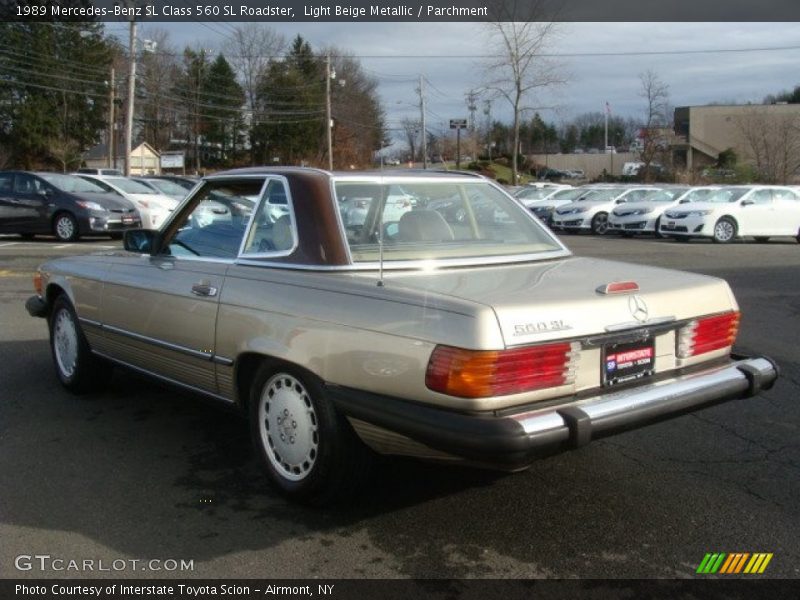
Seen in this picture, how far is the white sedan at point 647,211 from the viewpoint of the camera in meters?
21.2

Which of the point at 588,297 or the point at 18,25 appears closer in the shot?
the point at 588,297

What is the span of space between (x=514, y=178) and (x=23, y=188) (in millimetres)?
28240

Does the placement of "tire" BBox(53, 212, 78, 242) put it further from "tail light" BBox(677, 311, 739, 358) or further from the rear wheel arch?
"tail light" BBox(677, 311, 739, 358)

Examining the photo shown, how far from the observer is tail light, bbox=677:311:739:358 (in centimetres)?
370

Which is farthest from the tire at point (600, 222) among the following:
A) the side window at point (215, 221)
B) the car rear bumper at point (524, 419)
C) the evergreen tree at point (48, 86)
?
the evergreen tree at point (48, 86)

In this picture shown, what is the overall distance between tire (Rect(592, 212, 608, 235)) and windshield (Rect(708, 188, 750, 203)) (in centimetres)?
328

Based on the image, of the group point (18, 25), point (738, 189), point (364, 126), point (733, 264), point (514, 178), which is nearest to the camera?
point (733, 264)

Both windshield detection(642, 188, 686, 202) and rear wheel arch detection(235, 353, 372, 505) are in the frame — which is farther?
windshield detection(642, 188, 686, 202)

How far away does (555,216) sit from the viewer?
24.3m

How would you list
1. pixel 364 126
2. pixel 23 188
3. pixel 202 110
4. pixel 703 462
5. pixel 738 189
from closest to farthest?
1. pixel 703 462
2. pixel 23 188
3. pixel 738 189
4. pixel 364 126
5. pixel 202 110

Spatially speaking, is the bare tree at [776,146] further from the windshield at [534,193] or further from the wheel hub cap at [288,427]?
the wheel hub cap at [288,427]

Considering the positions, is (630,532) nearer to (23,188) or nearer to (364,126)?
(23,188)

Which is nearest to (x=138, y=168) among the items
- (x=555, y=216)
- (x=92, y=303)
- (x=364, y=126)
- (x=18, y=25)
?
(x=18, y=25)

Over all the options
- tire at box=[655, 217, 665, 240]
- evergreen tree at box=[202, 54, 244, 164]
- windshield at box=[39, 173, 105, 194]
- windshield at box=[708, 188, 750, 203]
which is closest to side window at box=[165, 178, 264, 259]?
windshield at box=[39, 173, 105, 194]
